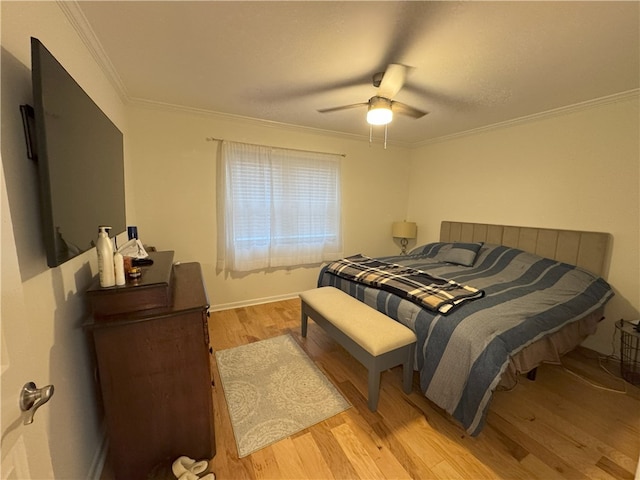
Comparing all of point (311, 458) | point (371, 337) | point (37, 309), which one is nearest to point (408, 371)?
point (371, 337)

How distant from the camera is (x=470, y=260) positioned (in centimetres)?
298

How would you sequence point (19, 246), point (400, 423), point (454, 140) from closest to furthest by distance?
point (19, 246), point (400, 423), point (454, 140)

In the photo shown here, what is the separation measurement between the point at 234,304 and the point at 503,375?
2841mm

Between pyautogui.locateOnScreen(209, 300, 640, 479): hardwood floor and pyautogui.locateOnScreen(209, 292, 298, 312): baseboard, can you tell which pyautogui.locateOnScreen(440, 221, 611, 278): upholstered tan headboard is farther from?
pyautogui.locateOnScreen(209, 292, 298, 312): baseboard

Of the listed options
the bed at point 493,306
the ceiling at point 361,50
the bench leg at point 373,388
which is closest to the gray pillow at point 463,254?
the bed at point 493,306

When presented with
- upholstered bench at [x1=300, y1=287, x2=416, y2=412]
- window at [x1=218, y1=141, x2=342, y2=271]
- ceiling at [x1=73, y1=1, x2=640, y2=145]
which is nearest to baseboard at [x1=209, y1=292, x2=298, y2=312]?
window at [x1=218, y1=141, x2=342, y2=271]

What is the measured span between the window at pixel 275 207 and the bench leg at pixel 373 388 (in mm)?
2059

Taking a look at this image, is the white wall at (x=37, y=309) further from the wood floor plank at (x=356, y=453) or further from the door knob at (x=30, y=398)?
the wood floor plank at (x=356, y=453)

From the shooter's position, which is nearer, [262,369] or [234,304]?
[262,369]

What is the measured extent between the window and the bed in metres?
0.83

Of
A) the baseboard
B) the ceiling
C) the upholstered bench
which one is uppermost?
the ceiling

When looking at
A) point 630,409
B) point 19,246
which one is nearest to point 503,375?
point 630,409

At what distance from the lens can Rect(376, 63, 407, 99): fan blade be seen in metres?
1.70

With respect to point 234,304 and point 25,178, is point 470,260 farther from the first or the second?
point 25,178
